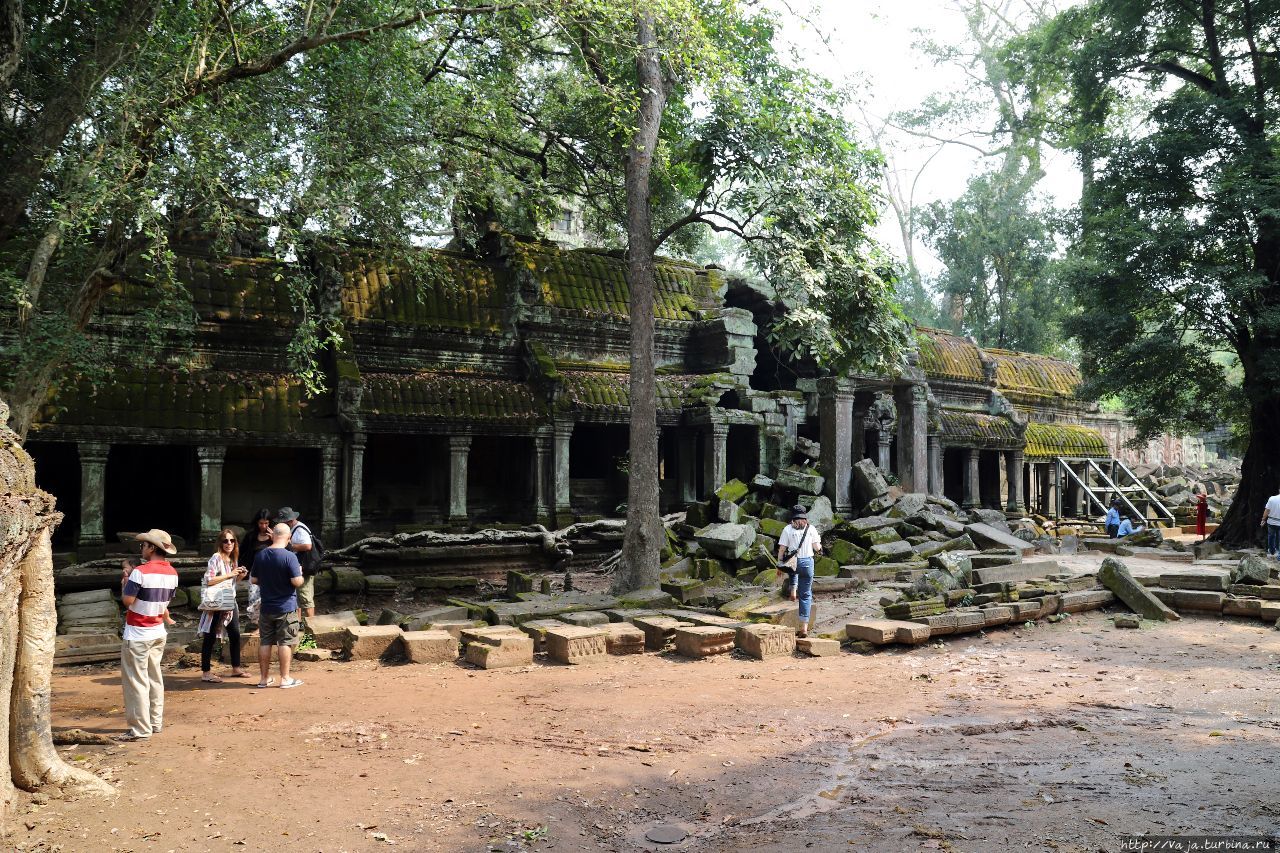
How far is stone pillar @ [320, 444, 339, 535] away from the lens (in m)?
13.7

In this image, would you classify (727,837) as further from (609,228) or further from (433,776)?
(609,228)

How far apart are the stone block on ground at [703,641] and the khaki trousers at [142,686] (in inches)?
186

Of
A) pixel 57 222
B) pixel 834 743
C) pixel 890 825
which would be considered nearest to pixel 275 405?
pixel 57 222

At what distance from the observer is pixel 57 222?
7.78m

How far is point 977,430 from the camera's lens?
68.2 feet

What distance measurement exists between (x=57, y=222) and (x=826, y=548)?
35.2ft

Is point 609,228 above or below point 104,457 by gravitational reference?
above

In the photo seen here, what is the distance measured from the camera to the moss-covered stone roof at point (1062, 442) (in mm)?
23016

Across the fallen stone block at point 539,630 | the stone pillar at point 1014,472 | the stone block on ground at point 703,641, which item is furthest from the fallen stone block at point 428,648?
the stone pillar at point 1014,472

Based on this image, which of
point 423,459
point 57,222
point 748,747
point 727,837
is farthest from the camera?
point 423,459

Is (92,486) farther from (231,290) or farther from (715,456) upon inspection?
(715,456)

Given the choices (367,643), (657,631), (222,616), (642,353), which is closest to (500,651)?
(367,643)

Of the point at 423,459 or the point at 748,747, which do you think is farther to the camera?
the point at 423,459

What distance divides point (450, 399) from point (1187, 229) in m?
13.8
